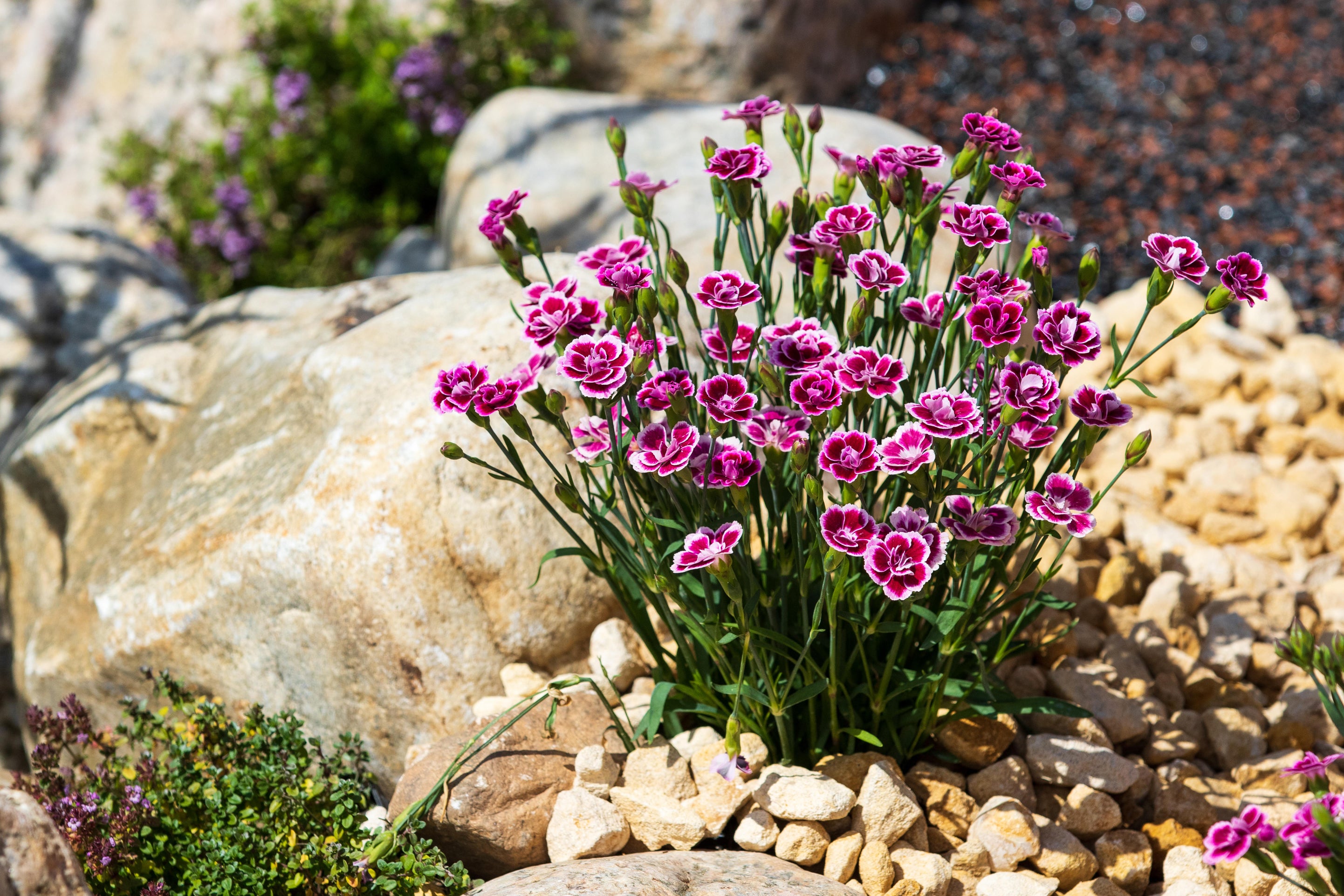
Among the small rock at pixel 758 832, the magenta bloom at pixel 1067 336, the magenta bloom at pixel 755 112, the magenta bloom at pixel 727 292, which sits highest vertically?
the magenta bloom at pixel 755 112

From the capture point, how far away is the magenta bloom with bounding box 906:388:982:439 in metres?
1.80

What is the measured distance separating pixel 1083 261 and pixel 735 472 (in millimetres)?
800

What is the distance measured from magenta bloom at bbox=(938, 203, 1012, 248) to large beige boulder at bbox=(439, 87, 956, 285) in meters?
1.78

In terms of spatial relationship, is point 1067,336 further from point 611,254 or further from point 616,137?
point 616,137

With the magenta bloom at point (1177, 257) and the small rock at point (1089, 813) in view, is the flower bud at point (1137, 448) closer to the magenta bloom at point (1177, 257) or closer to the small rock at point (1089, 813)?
the magenta bloom at point (1177, 257)

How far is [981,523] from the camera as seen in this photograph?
1.91 meters

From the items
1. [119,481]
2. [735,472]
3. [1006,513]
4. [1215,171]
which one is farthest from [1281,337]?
[119,481]

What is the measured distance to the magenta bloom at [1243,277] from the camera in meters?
1.90

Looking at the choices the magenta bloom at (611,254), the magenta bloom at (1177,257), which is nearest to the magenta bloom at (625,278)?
the magenta bloom at (611,254)

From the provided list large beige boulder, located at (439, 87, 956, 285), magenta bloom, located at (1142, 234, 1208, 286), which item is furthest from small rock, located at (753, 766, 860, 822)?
large beige boulder, located at (439, 87, 956, 285)

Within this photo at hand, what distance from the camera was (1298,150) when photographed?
511 cm

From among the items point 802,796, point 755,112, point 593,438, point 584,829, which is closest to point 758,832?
point 802,796

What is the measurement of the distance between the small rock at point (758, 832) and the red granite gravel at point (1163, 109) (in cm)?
337

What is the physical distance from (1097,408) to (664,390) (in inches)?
29.9
